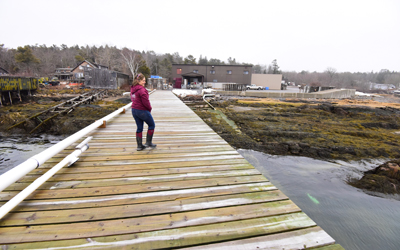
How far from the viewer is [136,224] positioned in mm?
1807

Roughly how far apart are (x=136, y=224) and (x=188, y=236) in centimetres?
53

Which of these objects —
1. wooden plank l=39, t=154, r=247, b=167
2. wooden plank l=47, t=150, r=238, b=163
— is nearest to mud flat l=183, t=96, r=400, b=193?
wooden plank l=47, t=150, r=238, b=163

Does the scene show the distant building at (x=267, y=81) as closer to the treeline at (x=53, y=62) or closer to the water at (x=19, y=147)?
the treeline at (x=53, y=62)

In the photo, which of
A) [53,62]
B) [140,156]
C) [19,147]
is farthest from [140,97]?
[53,62]

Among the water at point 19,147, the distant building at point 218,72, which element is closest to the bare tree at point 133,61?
the distant building at point 218,72

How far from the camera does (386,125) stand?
11.1 m

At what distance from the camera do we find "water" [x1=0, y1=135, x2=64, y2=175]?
636 centimetres

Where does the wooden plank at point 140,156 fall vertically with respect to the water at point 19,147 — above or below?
above

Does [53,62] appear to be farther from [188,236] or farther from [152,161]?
[188,236]

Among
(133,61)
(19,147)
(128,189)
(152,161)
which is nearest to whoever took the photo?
(128,189)

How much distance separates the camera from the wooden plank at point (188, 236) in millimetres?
1570

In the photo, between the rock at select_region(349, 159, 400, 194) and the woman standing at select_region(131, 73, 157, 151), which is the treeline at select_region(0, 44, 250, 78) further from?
the rock at select_region(349, 159, 400, 194)

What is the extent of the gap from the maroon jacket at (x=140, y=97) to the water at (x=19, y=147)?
563cm

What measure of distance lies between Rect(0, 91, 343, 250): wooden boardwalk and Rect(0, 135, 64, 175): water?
5.06 metres
